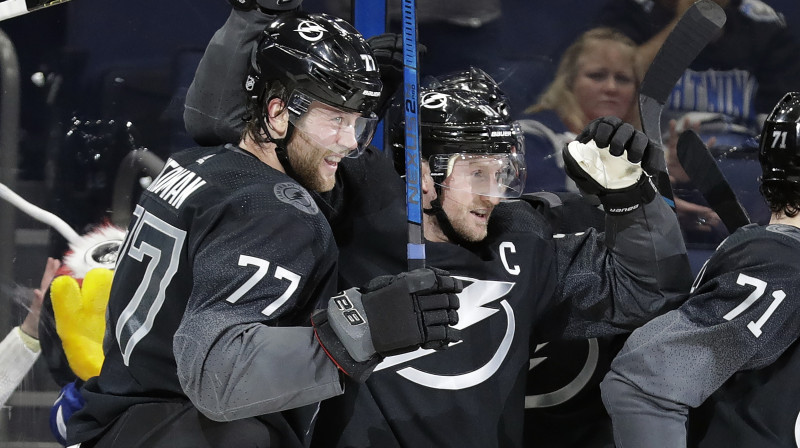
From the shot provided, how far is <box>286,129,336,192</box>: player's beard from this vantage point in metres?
1.63

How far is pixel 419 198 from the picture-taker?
1.52 meters

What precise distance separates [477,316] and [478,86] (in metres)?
0.52

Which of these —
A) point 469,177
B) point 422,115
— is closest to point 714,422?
point 469,177

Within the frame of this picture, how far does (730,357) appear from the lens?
1.65 metres

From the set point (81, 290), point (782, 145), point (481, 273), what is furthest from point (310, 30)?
point (81, 290)

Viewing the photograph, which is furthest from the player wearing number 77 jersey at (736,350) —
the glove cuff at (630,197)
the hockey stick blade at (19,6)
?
the hockey stick blade at (19,6)

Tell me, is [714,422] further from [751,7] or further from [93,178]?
[93,178]

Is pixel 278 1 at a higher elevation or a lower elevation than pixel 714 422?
higher

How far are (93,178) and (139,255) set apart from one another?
85 centimetres

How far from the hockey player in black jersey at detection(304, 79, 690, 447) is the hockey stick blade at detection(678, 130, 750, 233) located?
0.40 metres

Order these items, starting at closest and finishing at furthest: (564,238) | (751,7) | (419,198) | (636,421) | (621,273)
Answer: (419,198) < (636,421) < (621,273) < (564,238) < (751,7)

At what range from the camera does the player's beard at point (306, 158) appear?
163cm

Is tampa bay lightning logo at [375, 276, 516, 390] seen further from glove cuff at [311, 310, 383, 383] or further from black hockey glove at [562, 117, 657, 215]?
glove cuff at [311, 310, 383, 383]

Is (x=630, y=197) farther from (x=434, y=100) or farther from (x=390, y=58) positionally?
(x=390, y=58)
